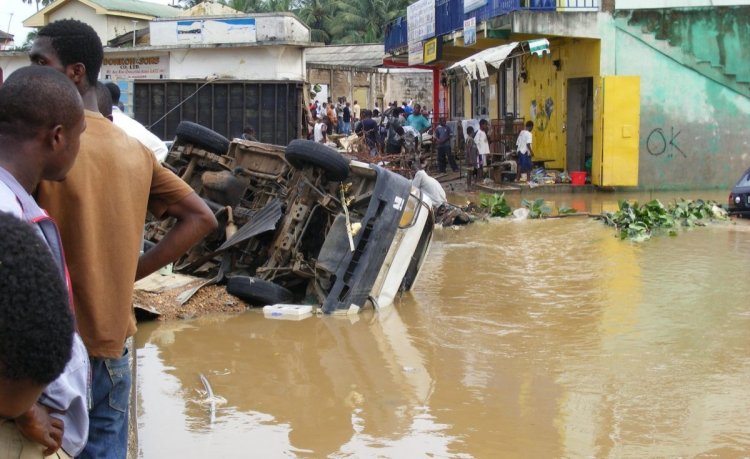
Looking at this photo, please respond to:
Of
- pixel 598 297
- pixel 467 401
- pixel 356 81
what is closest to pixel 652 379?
pixel 467 401

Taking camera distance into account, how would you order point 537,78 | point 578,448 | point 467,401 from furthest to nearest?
point 537,78
point 467,401
point 578,448

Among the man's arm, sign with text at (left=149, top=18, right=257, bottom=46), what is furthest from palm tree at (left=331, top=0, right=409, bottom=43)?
the man's arm

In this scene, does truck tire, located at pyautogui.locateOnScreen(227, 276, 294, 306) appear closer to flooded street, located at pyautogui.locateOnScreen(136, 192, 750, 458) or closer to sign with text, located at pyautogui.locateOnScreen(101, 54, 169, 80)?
flooded street, located at pyautogui.locateOnScreen(136, 192, 750, 458)

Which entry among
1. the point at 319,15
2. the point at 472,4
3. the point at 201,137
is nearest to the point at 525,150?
the point at 472,4

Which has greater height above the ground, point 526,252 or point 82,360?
point 82,360

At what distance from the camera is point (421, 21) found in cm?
3070

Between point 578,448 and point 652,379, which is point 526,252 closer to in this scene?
point 652,379

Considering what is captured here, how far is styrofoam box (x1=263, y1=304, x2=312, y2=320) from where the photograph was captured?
9023mm

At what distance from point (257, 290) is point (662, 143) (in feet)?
52.3

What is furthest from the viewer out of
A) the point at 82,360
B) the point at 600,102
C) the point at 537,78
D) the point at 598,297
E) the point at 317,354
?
the point at 537,78

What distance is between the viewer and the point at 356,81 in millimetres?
42750

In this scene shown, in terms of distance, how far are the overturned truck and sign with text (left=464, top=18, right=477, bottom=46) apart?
46.6ft

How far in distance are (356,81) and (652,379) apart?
3665 centimetres

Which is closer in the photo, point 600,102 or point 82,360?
point 82,360
